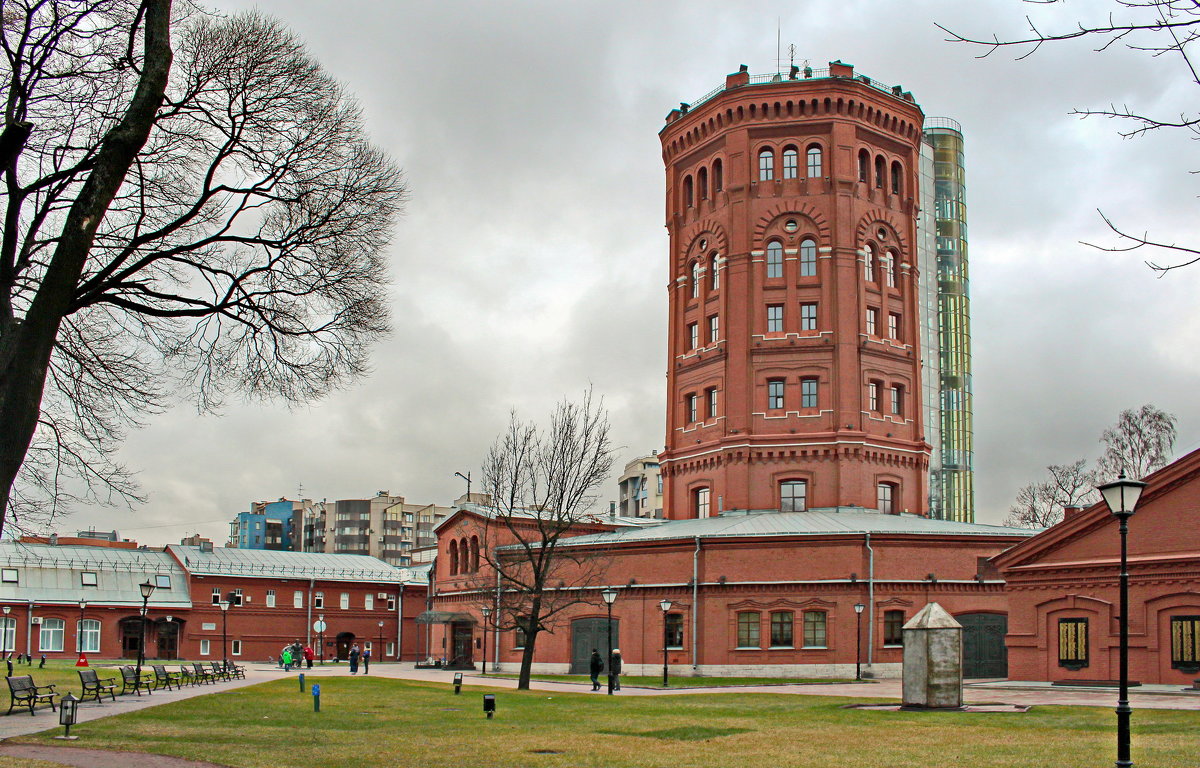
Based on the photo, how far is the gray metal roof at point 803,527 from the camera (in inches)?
1779

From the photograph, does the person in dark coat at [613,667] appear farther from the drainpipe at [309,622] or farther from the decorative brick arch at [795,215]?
the drainpipe at [309,622]

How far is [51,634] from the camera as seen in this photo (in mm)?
62812

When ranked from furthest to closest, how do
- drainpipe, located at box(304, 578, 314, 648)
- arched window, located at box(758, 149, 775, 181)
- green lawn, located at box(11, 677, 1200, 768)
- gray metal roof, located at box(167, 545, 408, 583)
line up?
1. drainpipe, located at box(304, 578, 314, 648)
2. gray metal roof, located at box(167, 545, 408, 583)
3. arched window, located at box(758, 149, 775, 181)
4. green lawn, located at box(11, 677, 1200, 768)

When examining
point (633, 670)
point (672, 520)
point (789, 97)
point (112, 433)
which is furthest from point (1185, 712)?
point (789, 97)

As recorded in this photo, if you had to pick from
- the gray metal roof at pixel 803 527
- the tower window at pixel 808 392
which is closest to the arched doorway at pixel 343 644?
the gray metal roof at pixel 803 527

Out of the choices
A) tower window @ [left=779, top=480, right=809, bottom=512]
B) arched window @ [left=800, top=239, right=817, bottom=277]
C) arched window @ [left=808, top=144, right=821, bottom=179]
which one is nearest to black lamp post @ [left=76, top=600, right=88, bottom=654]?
tower window @ [left=779, top=480, right=809, bottom=512]

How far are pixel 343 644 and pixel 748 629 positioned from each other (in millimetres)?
37261

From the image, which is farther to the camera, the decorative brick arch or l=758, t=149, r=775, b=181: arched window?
l=758, t=149, r=775, b=181: arched window

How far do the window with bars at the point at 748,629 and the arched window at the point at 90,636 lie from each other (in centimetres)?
3923

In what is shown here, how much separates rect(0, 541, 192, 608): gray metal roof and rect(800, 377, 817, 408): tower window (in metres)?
39.3

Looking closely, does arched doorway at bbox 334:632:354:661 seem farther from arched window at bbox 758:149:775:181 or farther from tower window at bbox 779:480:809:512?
arched window at bbox 758:149:775:181

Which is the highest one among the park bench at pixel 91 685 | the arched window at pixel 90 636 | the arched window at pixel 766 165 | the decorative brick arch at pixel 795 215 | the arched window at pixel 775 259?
the arched window at pixel 766 165

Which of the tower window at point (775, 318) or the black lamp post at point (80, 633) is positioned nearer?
the tower window at point (775, 318)

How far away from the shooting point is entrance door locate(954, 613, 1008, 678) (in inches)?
1731
